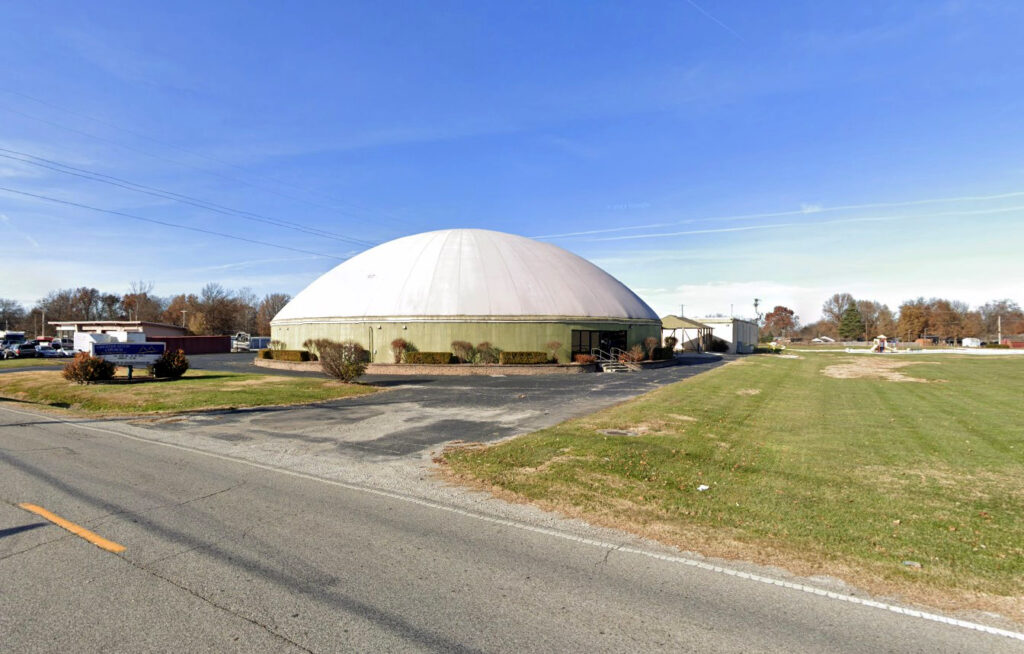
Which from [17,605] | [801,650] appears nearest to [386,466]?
[17,605]

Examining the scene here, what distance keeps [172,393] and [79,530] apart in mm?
16437

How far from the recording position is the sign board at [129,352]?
24.2 metres

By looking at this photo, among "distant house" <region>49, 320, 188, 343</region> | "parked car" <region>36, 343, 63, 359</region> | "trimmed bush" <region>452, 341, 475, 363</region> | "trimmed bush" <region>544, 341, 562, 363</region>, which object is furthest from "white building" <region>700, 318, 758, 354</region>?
"parked car" <region>36, 343, 63, 359</region>

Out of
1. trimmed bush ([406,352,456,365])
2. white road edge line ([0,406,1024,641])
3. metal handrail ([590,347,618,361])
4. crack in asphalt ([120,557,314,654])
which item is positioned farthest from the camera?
metal handrail ([590,347,618,361])

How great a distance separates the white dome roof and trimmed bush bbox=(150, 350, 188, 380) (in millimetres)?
12505

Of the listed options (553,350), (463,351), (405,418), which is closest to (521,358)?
(553,350)

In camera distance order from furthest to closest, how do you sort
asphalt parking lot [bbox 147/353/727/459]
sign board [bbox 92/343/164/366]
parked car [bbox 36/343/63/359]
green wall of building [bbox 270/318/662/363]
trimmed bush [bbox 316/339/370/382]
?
parked car [bbox 36/343/63/359]
green wall of building [bbox 270/318/662/363]
sign board [bbox 92/343/164/366]
trimmed bush [bbox 316/339/370/382]
asphalt parking lot [bbox 147/353/727/459]

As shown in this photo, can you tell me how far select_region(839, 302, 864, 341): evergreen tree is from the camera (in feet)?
393

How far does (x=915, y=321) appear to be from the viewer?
106000mm

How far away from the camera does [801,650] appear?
3.93 metres

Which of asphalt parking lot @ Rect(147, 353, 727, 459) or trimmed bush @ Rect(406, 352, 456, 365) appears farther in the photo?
trimmed bush @ Rect(406, 352, 456, 365)

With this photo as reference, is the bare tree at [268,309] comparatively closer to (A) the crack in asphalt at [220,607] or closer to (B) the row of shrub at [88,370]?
Result: (B) the row of shrub at [88,370]

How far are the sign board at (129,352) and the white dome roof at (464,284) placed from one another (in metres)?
13.7

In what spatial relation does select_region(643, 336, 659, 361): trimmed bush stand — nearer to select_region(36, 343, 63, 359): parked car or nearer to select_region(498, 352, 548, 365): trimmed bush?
select_region(498, 352, 548, 365): trimmed bush
